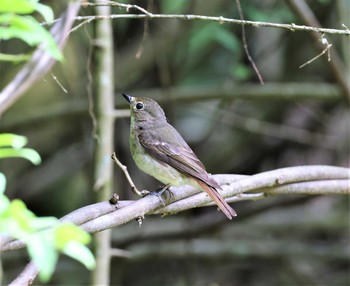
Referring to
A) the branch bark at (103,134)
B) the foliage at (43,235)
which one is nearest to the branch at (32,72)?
the foliage at (43,235)

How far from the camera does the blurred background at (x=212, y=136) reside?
5.29 m

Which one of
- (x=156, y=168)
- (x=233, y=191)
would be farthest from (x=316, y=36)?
(x=233, y=191)

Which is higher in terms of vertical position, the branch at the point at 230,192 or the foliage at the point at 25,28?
the foliage at the point at 25,28

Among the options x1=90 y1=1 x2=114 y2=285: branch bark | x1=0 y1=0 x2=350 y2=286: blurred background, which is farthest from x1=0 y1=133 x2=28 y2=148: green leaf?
x1=0 y1=0 x2=350 y2=286: blurred background

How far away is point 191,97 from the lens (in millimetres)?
5117

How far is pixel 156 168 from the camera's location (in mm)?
3438

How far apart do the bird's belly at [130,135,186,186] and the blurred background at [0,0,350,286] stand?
5.34 ft

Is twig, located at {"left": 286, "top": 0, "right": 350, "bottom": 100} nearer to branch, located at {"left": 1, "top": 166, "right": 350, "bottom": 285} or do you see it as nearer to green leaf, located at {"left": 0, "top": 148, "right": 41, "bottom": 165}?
branch, located at {"left": 1, "top": 166, "right": 350, "bottom": 285}

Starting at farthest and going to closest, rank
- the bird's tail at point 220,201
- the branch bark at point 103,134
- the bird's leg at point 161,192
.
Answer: the branch bark at point 103,134 < the bird's tail at point 220,201 < the bird's leg at point 161,192

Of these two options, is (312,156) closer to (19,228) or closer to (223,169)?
(223,169)

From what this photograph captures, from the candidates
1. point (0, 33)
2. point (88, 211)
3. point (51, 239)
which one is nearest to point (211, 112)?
point (88, 211)

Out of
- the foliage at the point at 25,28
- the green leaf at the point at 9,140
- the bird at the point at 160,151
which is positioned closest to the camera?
the foliage at the point at 25,28

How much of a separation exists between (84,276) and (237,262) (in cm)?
122

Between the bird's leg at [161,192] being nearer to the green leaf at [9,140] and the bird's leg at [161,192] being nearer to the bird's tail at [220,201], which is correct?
the bird's tail at [220,201]
